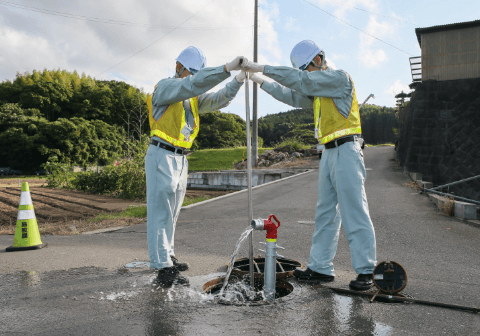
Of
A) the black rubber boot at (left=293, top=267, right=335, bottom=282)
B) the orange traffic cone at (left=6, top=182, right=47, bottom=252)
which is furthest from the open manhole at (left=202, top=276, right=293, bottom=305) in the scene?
the orange traffic cone at (left=6, top=182, right=47, bottom=252)

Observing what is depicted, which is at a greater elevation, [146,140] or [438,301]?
[146,140]

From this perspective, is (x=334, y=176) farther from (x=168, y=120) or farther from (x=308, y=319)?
(x=168, y=120)

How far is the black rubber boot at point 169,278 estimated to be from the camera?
3100 millimetres

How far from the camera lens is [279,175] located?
645 inches

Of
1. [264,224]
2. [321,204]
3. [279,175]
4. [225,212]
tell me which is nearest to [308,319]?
[264,224]

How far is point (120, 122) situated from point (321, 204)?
166ft

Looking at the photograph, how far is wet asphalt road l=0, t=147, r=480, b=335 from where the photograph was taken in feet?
7.34

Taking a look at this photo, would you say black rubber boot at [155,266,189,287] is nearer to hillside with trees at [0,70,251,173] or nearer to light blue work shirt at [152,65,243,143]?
light blue work shirt at [152,65,243,143]

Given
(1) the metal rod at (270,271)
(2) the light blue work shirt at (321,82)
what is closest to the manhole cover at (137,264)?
(1) the metal rod at (270,271)

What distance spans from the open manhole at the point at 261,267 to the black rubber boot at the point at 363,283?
2.14ft

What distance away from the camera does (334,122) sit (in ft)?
10.4

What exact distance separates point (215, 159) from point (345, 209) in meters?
24.7

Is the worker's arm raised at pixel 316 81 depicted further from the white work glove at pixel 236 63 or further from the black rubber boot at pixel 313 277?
the black rubber boot at pixel 313 277

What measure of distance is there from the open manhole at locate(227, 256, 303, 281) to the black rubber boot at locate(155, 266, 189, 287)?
0.57 m
